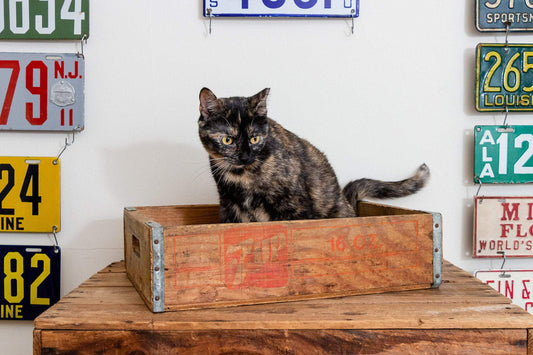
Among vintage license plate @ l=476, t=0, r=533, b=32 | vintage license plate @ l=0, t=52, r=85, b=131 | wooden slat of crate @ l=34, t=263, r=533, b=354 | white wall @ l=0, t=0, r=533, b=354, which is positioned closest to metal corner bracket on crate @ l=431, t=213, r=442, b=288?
wooden slat of crate @ l=34, t=263, r=533, b=354

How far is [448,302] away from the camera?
3.14ft

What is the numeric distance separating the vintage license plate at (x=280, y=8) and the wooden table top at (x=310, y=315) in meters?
0.88

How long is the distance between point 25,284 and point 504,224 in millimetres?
1504

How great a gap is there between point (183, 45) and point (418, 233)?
91 centimetres

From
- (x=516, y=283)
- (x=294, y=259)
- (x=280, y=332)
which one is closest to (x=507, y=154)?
(x=516, y=283)

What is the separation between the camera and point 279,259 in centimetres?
95

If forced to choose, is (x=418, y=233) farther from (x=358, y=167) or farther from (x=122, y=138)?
(x=122, y=138)

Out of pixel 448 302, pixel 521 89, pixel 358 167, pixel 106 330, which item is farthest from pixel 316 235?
pixel 521 89

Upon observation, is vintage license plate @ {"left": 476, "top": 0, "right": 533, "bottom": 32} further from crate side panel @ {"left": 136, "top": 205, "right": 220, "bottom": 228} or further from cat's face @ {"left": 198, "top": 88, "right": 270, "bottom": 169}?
crate side panel @ {"left": 136, "top": 205, "right": 220, "bottom": 228}

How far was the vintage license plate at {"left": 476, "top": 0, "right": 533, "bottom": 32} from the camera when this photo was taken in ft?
4.66

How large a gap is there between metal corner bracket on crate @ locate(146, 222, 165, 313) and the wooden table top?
22 millimetres

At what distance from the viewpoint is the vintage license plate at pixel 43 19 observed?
55.5 inches

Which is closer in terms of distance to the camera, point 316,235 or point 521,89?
point 316,235

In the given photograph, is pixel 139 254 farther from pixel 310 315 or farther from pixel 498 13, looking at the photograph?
pixel 498 13
